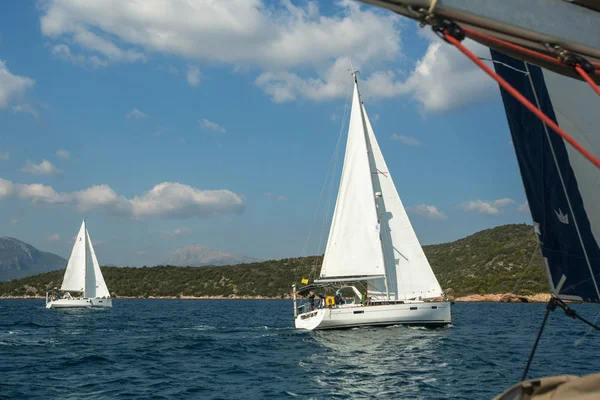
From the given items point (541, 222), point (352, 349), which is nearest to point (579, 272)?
point (541, 222)

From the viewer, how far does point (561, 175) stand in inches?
280

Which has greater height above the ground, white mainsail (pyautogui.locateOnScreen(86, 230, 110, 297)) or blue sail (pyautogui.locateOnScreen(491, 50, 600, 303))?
white mainsail (pyautogui.locateOnScreen(86, 230, 110, 297))

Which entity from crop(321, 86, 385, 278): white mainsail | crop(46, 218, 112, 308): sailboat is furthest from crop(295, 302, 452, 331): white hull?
crop(46, 218, 112, 308): sailboat

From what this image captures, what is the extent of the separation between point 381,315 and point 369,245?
4.37 meters

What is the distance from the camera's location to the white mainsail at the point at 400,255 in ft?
113

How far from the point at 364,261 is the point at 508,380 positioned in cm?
1712

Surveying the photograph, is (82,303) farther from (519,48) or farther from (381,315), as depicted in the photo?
(519,48)

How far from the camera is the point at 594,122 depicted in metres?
6.64

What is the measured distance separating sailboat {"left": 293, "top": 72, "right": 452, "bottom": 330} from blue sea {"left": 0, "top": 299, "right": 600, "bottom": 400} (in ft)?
7.32

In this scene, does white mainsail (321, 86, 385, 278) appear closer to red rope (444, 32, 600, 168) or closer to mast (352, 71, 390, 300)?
mast (352, 71, 390, 300)

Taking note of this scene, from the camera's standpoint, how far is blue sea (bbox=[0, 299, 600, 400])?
53.9 ft

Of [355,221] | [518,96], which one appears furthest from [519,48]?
[355,221]

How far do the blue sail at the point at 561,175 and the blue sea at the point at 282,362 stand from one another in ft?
29.3

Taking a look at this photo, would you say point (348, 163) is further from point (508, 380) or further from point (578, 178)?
point (578, 178)
